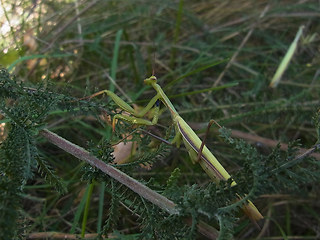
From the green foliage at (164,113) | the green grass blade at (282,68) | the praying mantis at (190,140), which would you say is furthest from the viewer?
the green grass blade at (282,68)

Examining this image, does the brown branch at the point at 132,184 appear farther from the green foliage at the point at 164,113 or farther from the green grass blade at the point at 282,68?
the green grass blade at the point at 282,68

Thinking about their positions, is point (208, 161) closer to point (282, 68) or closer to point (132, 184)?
point (132, 184)

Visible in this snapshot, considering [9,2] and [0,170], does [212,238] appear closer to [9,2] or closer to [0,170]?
[0,170]

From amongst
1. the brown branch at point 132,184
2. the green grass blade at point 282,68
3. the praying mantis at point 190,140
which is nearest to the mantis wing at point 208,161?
the praying mantis at point 190,140

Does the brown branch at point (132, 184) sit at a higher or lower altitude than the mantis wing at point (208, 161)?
higher

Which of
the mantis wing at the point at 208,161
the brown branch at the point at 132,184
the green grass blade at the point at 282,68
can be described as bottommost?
the green grass blade at the point at 282,68

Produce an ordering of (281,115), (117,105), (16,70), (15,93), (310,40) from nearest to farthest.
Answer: (15,93)
(117,105)
(281,115)
(16,70)
(310,40)

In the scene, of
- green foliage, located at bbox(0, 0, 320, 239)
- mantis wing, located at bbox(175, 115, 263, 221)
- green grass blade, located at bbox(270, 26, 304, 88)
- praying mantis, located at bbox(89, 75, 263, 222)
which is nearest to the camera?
green foliage, located at bbox(0, 0, 320, 239)

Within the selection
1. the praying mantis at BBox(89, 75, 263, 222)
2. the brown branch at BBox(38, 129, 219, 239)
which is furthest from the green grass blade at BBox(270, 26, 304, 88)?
the brown branch at BBox(38, 129, 219, 239)

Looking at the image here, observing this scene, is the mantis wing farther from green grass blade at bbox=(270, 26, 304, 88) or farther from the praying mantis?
green grass blade at bbox=(270, 26, 304, 88)

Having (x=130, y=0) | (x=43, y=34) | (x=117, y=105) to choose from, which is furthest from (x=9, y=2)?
(x=117, y=105)

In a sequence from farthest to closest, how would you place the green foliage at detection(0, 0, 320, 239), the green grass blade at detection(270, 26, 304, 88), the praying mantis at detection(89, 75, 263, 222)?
1. the green grass blade at detection(270, 26, 304, 88)
2. the praying mantis at detection(89, 75, 263, 222)
3. the green foliage at detection(0, 0, 320, 239)
